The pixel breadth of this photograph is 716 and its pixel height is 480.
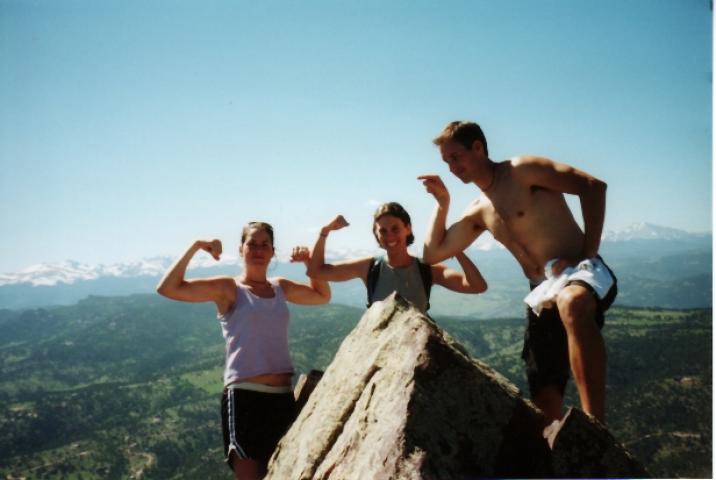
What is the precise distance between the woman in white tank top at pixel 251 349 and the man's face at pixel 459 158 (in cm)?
267

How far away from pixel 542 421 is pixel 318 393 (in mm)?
2667

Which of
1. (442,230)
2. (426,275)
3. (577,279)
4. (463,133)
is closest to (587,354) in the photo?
(577,279)

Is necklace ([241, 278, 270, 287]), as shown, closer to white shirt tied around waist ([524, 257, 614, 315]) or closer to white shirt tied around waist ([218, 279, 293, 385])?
white shirt tied around waist ([218, 279, 293, 385])

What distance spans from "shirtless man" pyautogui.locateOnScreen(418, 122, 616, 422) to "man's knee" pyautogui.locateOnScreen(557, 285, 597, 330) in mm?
10

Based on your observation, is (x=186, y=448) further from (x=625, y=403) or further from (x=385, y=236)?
(x=385, y=236)

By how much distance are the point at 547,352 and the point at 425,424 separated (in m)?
2.76

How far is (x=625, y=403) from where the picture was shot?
131500 mm

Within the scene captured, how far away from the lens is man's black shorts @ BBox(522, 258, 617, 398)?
5902 millimetres

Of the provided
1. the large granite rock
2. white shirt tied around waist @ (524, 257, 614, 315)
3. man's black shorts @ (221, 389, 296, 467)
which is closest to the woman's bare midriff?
man's black shorts @ (221, 389, 296, 467)

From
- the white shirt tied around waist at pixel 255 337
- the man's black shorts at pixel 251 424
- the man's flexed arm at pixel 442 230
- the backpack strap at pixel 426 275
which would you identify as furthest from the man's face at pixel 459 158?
the man's black shorts at pixel 251 424

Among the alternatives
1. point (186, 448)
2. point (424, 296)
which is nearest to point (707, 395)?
point (424, 296)

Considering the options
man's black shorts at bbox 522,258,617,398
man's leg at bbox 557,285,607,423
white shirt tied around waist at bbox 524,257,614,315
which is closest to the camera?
man's leg at bbox 557,285,607,423

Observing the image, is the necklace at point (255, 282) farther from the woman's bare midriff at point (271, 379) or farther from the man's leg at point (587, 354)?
the man's leg at point (587, 354)

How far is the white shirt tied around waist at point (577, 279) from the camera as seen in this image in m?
4.94
